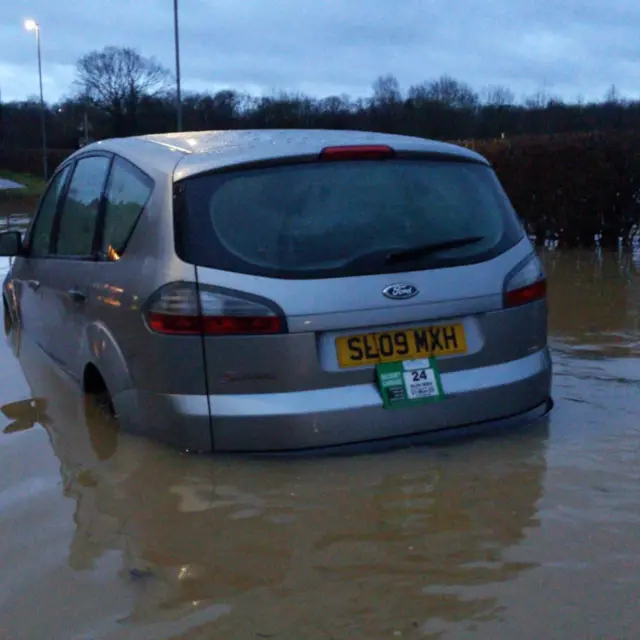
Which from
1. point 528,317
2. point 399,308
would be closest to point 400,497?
point 399,308

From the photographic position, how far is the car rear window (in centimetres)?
373

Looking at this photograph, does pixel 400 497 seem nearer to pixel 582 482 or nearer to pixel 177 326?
pixel 582 482

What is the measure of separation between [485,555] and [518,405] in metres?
1.06

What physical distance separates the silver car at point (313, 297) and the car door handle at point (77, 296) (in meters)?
0.22

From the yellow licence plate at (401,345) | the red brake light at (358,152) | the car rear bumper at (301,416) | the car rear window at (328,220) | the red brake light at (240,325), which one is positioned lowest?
the car rear bumper at (301,416)

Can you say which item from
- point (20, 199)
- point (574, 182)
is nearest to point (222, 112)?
point (20, 199)

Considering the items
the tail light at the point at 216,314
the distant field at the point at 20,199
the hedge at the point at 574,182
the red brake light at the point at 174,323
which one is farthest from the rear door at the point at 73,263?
the distant field at the point at 20,199

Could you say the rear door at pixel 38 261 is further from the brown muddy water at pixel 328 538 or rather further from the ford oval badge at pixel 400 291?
the ford oval badge at pixel 400 291

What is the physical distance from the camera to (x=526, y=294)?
412cm

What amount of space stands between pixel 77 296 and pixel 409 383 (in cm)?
183

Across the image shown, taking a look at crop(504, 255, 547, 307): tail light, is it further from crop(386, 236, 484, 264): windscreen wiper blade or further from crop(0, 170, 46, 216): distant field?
crop(0, 170, 46, 216): distant field

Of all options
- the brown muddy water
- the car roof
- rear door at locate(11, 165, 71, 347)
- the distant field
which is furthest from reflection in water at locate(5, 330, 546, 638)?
the distant field

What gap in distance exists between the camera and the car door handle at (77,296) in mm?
4555

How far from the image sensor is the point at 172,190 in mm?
3891
